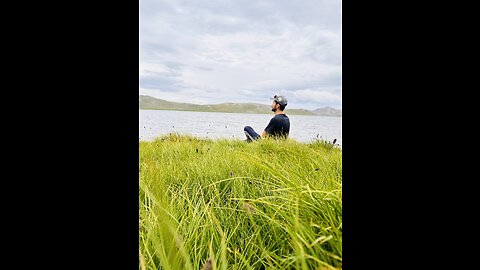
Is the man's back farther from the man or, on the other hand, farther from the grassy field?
the grassy field

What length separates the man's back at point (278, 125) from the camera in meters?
3.47

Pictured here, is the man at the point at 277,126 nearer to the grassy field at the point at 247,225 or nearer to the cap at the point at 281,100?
the cap at the point at 281,100

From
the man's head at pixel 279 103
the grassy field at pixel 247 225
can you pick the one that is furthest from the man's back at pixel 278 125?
the grassy field at pixel 247 225

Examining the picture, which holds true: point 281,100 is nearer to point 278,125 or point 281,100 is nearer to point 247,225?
point 278,125

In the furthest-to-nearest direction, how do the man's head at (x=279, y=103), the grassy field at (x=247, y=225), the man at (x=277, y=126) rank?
the man's head at (x=279, y=103)
the man at (x=277, y=126)
the grassy field at (x=247, y=225)

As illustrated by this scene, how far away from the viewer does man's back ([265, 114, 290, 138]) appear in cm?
347

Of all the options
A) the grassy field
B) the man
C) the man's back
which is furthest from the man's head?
the grassy field

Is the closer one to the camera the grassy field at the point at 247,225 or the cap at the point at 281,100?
the grassy field at the point at 247,225

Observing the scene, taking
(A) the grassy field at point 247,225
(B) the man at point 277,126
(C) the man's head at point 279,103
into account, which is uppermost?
(C) the man's head at point 279,103
